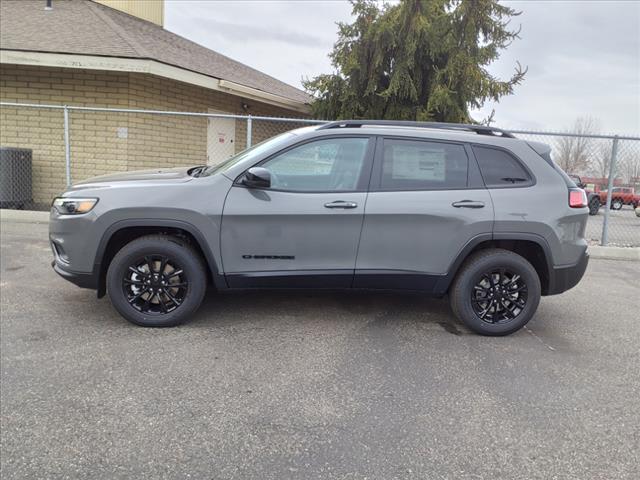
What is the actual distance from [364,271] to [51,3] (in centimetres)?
1291

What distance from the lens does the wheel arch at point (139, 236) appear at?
156 inches

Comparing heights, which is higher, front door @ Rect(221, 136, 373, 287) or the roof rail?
the roof rail

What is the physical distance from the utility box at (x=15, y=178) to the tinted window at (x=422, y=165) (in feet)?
28.5

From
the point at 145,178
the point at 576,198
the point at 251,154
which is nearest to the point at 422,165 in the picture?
the point at 576,198

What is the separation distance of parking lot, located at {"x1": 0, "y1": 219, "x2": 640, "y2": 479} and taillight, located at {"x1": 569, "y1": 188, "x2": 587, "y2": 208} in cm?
120

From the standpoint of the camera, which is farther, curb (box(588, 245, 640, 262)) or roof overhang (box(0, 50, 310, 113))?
roof overhang (box(0, 50, 310, 113))

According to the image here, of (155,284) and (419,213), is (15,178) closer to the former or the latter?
(155,284)

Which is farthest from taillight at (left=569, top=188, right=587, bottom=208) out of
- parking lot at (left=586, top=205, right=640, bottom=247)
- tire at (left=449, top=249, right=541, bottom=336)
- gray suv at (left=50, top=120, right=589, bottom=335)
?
parking lot at (left=586, top=205, right=640, bottom=247)

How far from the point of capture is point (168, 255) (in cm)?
401

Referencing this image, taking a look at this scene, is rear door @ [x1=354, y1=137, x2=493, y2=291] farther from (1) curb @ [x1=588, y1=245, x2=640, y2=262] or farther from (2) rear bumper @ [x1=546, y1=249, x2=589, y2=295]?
(1) curb @ [x1=588, y1=245, x2=640, y2=262]

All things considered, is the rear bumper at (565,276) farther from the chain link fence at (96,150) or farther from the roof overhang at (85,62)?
the roof overhang at (85,62)

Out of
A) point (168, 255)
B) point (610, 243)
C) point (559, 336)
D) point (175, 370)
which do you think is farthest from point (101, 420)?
point (610, 243)

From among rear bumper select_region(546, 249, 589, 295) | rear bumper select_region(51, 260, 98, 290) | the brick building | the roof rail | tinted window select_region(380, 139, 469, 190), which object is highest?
the brick building

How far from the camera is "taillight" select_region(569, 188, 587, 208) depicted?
4.24 metres
